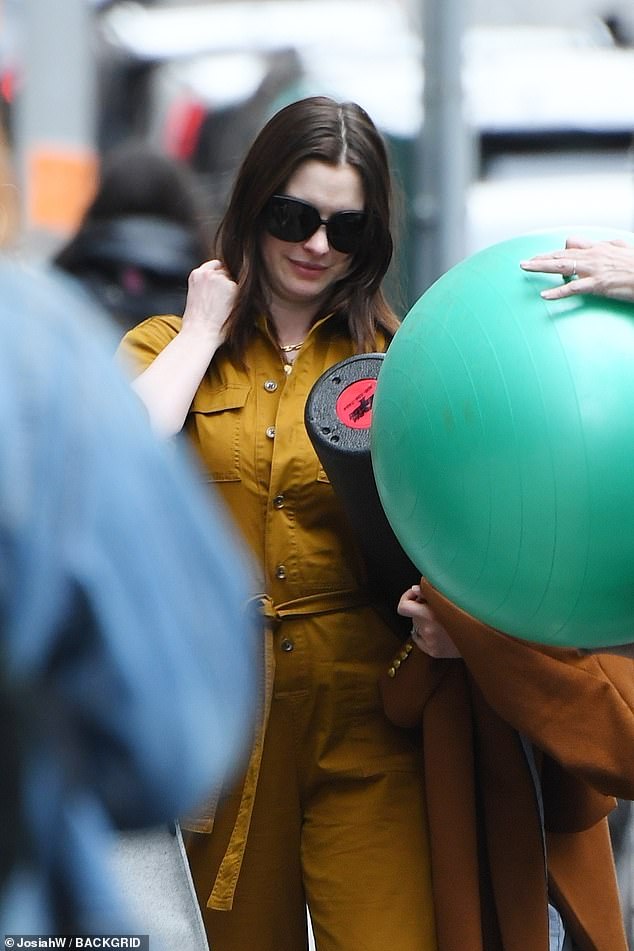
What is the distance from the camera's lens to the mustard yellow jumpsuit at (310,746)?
2750 millimetres

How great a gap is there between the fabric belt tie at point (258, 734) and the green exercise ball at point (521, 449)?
0.44 meters

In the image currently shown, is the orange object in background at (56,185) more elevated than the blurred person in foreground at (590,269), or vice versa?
the orange object in background at (56,185)

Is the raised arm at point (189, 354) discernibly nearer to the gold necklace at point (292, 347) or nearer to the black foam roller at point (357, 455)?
the gold necklace at point (292, 347)

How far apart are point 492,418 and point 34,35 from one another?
24.1 feet

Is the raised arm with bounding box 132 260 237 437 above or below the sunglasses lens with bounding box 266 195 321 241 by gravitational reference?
below

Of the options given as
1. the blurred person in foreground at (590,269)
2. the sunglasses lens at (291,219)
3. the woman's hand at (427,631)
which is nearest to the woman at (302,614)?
the sunglasses lens at (291,219)

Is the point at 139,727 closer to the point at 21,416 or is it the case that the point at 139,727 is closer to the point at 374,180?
the point at 21,416

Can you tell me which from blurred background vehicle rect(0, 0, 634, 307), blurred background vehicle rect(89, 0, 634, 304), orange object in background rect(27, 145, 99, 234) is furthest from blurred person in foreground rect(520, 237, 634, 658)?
blurred background vehicle rect(89, 0, 634, 304)

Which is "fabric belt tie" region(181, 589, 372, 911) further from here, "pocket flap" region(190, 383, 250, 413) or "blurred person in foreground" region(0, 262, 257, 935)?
"blurred person in foreground" region(0, 262, 257, 935)

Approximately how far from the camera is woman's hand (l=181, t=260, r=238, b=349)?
2.87 meters

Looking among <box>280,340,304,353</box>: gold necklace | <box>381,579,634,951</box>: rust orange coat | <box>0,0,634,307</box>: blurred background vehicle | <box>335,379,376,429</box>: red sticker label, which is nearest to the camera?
<box>381,579,634,951</box>: rust orange coat

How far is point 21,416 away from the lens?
1173 millimetres

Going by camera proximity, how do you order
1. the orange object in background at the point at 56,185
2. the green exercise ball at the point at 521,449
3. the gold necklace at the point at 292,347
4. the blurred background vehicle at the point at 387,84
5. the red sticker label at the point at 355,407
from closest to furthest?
the green exercise ball at the point at 521,449 < the red sticker label at the point at 355,407 < the gold necklace at the point at 292,347 < the orange object in background at the point at 56,185 < the blurred background vehicle at the point at 387,84

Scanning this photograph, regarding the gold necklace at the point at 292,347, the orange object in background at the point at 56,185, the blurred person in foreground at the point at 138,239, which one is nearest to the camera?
the gold necklace at the point at 292,347
